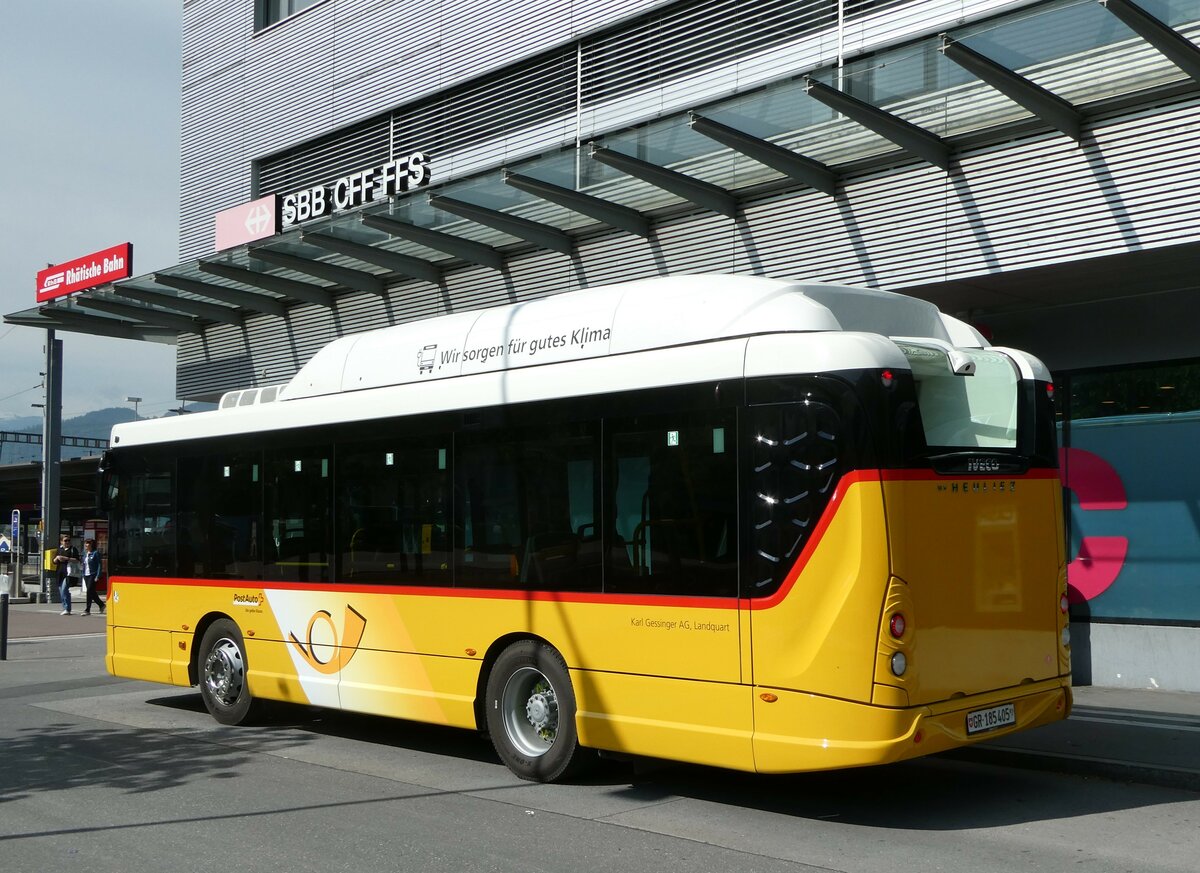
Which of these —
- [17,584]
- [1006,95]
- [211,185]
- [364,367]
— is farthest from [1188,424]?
[17,584]

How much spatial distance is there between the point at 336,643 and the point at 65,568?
22768mm

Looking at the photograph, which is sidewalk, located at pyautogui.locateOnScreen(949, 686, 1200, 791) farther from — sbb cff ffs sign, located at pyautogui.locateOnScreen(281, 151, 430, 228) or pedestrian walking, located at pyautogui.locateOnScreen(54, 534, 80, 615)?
pedestrian walking, located at pyautogui.locateOnScreen(54, 534, 80, 615)

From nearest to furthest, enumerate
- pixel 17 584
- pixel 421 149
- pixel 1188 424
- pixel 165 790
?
pixel 165 790 < pixel 1188 424 < pixel 421 149 < pixel 17 584

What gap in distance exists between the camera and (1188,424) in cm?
1217

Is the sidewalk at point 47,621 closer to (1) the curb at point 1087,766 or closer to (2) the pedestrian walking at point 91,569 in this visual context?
(2) the pedestrian walking at point 91,569

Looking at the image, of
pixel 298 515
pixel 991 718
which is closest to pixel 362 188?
pixel 298 515

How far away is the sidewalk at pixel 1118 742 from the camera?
845cm

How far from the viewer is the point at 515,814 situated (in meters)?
7.51

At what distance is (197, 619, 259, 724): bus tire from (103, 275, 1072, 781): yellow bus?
2.04ft

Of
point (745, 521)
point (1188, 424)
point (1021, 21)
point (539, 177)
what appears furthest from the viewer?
point (539, 177)

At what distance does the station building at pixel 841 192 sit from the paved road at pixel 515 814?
10.4ft

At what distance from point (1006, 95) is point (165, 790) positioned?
355 inches

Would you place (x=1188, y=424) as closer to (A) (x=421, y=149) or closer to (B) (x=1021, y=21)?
(B) (x=1021, y=21)

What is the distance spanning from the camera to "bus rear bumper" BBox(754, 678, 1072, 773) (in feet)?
21.8
